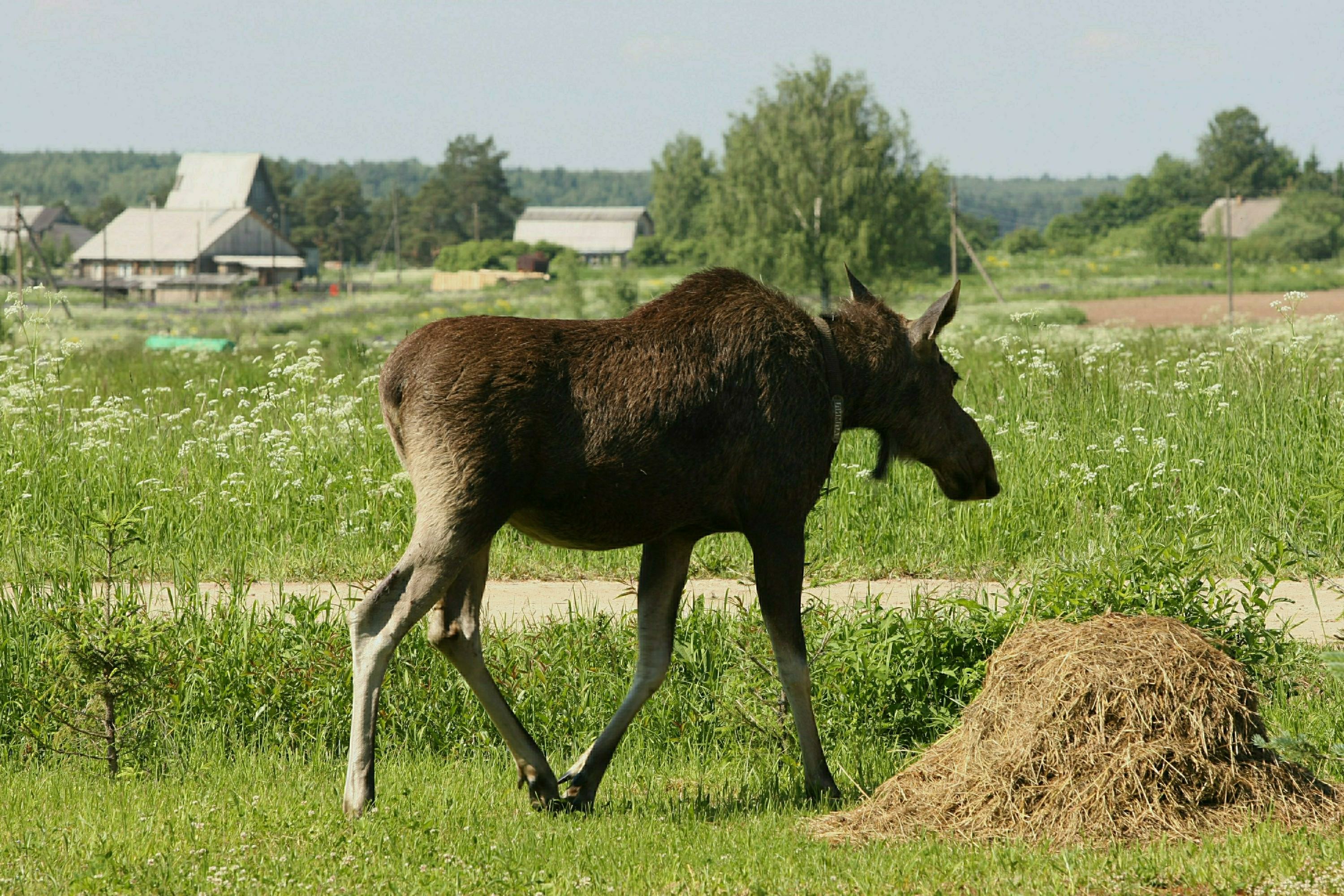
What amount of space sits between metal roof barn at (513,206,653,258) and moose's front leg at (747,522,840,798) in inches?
4985

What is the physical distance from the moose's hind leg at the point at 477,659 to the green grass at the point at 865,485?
106 inches

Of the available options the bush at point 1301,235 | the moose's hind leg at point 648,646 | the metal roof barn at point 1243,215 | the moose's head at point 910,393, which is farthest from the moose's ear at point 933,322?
the metal roof barn at point 1243,215

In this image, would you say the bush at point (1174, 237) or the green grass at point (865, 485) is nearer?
the green grass at point (865, 485)

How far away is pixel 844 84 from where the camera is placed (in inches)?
2670

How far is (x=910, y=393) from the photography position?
6.44 m

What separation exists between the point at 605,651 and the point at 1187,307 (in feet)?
162

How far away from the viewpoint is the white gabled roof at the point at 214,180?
134 meters

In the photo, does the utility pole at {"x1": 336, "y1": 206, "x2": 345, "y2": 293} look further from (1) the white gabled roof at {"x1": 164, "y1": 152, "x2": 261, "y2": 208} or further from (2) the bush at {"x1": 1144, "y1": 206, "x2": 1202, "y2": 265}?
(2) the bush at {"x1": 1144, "y1": 206, "x2": 1202, "y2": 265}

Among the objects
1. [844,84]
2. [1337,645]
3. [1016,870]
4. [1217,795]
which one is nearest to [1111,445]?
[1337,645]

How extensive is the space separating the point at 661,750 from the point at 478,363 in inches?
100

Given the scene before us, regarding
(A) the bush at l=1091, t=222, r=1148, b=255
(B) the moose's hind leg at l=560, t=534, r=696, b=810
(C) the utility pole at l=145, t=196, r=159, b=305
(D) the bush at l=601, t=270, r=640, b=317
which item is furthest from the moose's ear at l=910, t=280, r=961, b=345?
(C) the utility pole at l=145, t=196, r=159, b=305

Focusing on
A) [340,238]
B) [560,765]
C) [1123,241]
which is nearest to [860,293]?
[560,765]

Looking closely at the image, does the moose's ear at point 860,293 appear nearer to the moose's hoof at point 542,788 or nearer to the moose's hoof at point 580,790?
the moose's hoof at point 580,790

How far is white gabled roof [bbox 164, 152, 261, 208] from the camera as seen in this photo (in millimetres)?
133625
